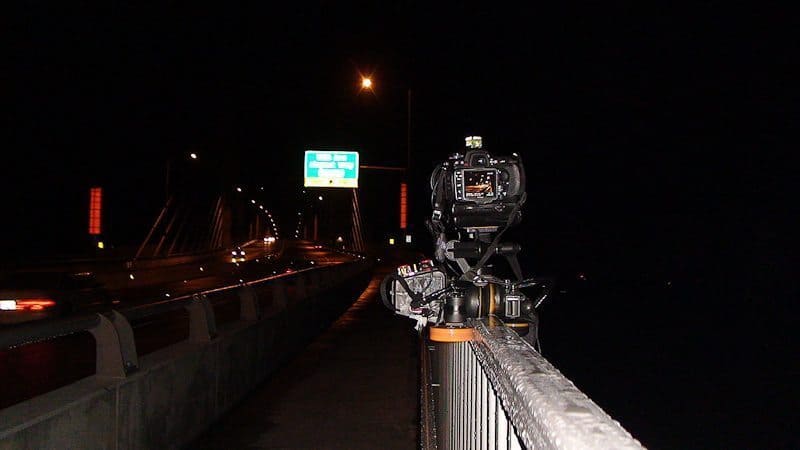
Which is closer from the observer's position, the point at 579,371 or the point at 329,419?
the point at 329,419

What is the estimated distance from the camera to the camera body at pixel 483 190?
515 cm

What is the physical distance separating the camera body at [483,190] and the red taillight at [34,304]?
14.7 meters

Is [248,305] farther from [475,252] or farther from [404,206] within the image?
[404,206]

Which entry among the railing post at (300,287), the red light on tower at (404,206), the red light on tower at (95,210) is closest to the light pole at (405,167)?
the red light on tower at (404,206)

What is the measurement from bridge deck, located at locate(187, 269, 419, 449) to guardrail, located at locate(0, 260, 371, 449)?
0.30m

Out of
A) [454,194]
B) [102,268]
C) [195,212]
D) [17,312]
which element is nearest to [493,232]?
[454,194]

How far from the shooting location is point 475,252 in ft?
17.1

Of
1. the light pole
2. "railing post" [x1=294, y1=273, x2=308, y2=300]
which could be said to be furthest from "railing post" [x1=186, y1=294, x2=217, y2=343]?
the light pole

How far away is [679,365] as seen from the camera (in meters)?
19.9

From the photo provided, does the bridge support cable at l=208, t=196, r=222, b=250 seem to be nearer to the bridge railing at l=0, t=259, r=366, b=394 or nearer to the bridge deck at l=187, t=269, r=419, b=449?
the bridge deck at l=187, t=269, r=419, b=449

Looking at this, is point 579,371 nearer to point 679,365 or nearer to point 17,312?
point 679,365

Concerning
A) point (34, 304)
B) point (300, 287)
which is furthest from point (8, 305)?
point (300, 287)

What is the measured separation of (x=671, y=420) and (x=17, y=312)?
1274 centimetres

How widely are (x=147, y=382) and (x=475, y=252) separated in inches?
125
